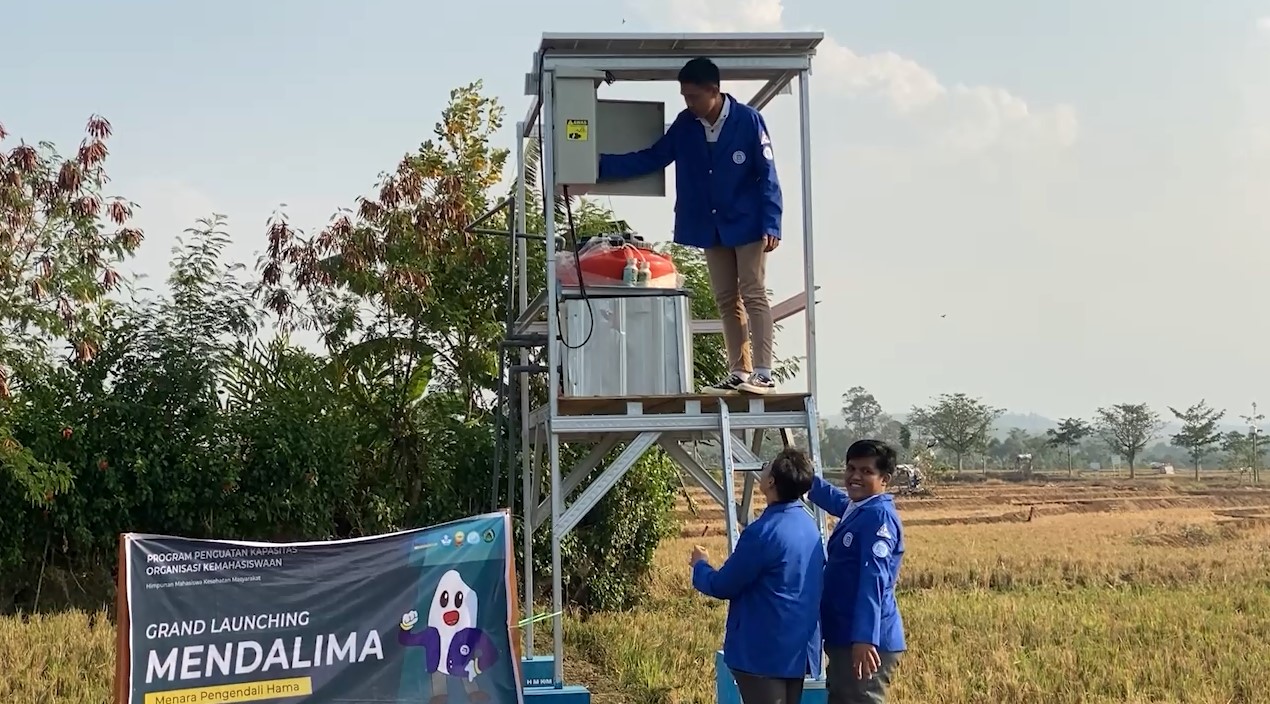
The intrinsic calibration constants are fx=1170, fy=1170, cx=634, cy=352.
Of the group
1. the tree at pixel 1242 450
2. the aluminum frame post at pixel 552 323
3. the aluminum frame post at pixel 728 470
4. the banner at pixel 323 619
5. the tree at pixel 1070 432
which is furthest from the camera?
the tree at pixel 1070 432

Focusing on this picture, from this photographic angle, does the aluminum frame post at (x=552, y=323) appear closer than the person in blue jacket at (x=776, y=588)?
No

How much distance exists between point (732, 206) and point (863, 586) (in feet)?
9.80

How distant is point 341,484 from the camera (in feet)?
39.5

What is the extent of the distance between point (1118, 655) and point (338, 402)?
824 cm

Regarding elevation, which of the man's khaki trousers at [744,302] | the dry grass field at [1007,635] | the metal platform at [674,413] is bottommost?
the dry grass field at [1007,635]

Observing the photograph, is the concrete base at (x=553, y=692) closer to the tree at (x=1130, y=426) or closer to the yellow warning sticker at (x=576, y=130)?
the yellow warning sticker at (x=576, y=130)

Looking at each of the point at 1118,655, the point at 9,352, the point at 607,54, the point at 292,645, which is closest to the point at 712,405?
the point at 607,54

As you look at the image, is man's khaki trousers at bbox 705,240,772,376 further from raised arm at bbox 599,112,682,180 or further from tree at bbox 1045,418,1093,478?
tree at bbox 1045,418,1093,478

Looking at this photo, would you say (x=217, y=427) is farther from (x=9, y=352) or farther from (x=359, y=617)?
(x=359, y=617)

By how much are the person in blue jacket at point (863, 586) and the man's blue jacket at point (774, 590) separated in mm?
151

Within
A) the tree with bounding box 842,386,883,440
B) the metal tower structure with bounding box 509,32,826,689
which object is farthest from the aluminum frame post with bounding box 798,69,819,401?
the tree with bounding box 842,386,883,440

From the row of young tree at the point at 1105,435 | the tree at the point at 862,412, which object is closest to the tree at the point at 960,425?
the row of young tree at the point at 1105,435

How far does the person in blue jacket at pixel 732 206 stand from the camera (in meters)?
7.22

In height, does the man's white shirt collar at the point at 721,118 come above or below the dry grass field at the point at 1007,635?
above
